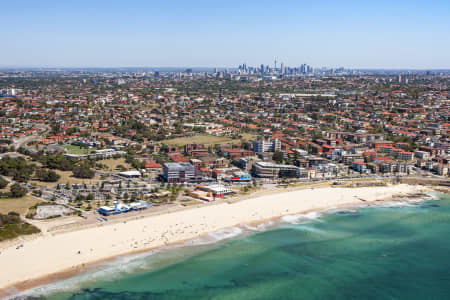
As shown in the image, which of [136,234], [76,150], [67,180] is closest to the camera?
[136,234]

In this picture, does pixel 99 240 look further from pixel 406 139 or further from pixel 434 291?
pixel 406 139

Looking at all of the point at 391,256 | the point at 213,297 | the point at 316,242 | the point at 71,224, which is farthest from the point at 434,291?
the point at 71,224

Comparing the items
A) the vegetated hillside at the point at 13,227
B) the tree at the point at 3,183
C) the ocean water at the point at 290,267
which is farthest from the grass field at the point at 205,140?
the vegetated hillside at the point at 13,227

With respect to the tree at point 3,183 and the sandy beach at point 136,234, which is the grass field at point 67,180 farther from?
the sandy beach at point 136,234

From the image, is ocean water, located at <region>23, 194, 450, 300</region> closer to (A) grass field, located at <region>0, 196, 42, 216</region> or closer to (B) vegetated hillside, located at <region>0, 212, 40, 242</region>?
(B) vegetated hillside, located at <region>0, 212, 40, 242</region>

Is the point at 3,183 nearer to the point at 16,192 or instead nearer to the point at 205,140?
the point at 16,192

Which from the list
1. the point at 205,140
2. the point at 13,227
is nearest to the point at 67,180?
the point at 13,227
